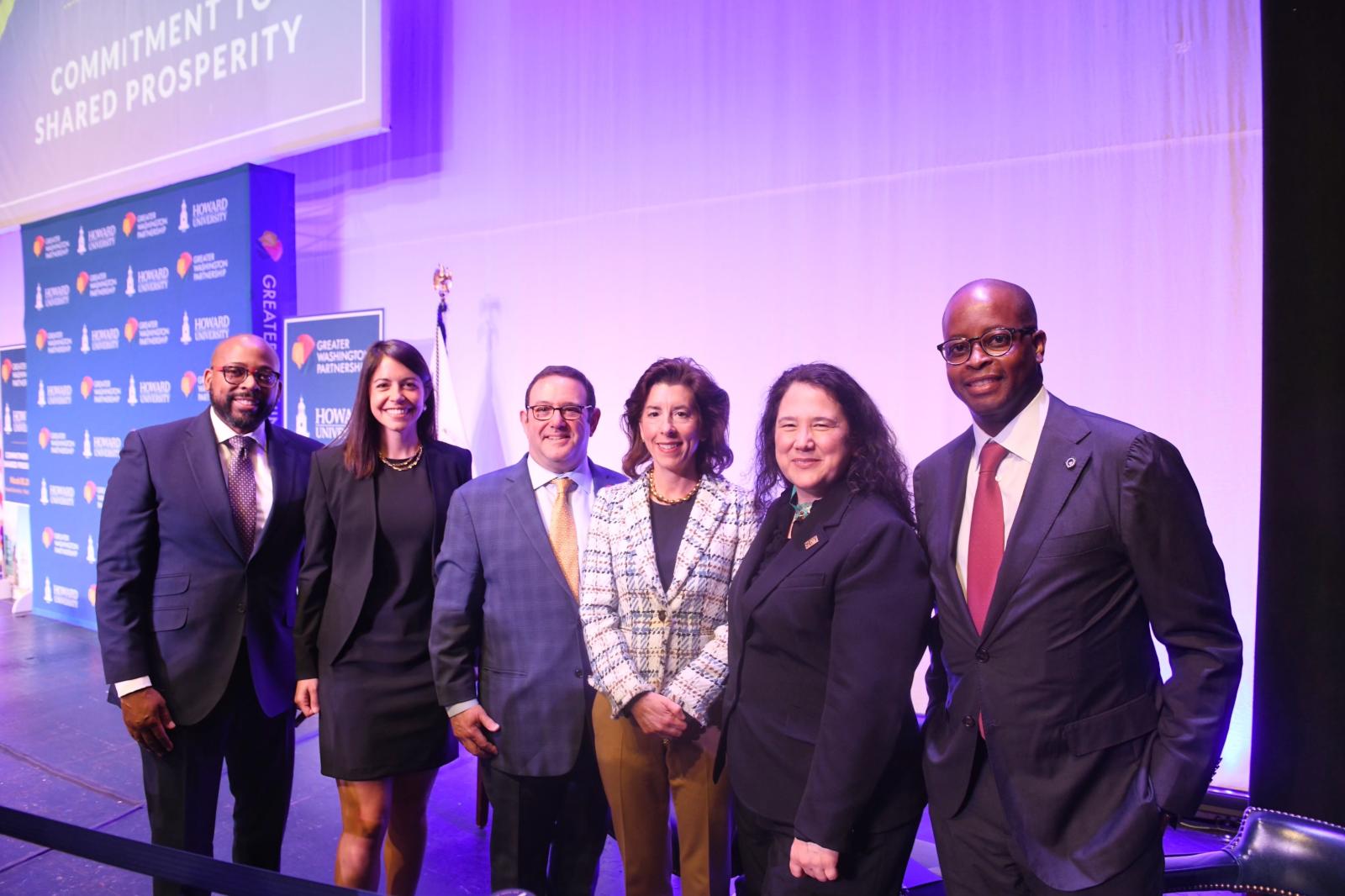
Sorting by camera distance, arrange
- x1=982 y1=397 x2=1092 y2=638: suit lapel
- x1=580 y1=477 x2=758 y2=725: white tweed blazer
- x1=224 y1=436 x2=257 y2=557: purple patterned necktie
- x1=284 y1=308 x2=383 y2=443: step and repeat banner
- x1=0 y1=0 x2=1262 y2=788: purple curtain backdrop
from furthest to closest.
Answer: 1. x1=284 y1=308 x2=383 y2=443: step and repeat banner
2. x1=0 y1=0 x2=1262 y2=788: purple curtain backdrop
3. x1=224 y1=436 x2=257 y2=557: purple patterned necktie
4. x1=580 y1=477 x2=758 y2=725: white tweed blazer
5. x1=982 y1=397 x2=1092 y2=638: suit lapel

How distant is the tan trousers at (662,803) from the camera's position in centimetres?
195

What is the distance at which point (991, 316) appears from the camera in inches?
60.5

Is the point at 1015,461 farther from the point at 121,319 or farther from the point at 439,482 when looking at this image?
the point at 121,319

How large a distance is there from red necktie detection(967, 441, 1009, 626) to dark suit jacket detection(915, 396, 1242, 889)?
5cm

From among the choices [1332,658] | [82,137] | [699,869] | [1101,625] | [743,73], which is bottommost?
[699,869]

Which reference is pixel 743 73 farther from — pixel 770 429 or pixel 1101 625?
pixel 1101 625

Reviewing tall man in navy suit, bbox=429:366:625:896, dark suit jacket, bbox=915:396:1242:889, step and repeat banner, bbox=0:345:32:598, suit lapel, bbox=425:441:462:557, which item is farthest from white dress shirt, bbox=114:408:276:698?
step and repeat banner, bbox=0:345:32:598

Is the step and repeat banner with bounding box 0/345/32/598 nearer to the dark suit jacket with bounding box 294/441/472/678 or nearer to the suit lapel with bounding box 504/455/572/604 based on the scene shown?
the dark suit jacket with bounding box 294/441/472/678

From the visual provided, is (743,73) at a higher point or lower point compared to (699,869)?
higher

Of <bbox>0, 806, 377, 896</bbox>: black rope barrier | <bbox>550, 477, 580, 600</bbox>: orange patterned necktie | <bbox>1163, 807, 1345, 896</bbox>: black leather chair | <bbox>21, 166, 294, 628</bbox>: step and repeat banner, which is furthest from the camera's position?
<bbox>21, 166, 294, 628</bbox>: step and repeat banner

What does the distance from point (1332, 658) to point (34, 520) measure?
840 cm

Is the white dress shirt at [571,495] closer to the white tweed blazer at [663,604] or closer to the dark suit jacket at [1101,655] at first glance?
the white tweed blazer at [663,604]

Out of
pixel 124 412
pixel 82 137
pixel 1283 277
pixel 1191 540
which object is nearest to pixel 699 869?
pixel 1191 540

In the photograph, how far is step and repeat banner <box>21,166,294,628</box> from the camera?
5.59 metres
